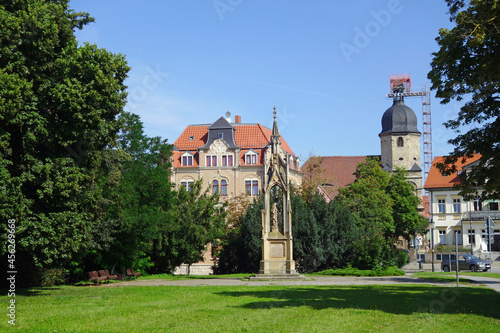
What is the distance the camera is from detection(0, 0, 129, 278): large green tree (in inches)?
635

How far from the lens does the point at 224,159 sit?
2603 inches

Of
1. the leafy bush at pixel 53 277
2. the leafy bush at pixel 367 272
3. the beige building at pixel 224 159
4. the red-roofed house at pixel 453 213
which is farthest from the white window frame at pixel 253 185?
the leafy bush at pixel 53 277

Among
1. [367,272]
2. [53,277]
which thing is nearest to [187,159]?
[367,272]

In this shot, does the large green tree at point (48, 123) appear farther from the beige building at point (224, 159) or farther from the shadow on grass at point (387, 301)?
the beige building at point (224, 159)

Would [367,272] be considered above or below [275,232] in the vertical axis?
below

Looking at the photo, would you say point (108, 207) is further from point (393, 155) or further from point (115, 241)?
point (393, 155)

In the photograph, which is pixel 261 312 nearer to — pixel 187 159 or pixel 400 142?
pixel 187 159

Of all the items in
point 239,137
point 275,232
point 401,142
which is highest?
point 401,142

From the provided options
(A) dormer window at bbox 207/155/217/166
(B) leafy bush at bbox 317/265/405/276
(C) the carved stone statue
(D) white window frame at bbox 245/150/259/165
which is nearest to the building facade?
(D) white window frame at bbox 245/150/259/165

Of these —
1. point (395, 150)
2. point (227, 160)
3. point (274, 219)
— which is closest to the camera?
point (274, 219)

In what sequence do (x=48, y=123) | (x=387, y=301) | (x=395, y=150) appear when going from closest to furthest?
(x=387, y=301)
(x=48, y=123)
(x=395, y=150)

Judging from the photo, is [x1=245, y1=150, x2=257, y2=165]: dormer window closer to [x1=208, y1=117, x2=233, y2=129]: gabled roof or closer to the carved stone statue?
[x1=208, y1=117, x2=233, y2=129]: gabled roof

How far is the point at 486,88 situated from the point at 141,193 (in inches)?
836

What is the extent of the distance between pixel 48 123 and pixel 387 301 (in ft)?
37.6
